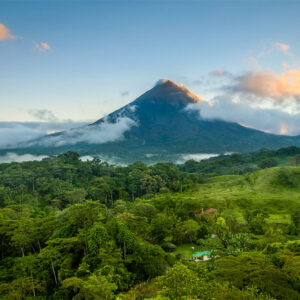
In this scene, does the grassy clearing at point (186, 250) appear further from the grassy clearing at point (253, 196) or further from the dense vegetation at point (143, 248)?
the grassy clearing at point (253, 196)

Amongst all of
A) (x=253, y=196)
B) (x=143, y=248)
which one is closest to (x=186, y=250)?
(x=143, y=248)

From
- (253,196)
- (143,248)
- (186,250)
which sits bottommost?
(253,196)

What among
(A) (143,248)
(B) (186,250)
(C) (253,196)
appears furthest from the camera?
(C) (253,196)

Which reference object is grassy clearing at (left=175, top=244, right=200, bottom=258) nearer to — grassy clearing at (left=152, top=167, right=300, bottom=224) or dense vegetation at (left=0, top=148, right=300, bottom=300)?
dense vegetation at (left=0, top=148, right=300, bottom=300)

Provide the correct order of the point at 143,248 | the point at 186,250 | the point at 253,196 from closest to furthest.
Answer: the point at 143,248 → the point at 186,250 → the point at 253,196

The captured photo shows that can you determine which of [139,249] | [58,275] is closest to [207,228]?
[139,249]

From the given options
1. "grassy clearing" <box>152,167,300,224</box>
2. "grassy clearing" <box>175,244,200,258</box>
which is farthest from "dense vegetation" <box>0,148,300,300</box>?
"grassy clearing" <box>152,167,300,224</box>

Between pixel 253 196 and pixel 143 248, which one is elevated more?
pixel 143 248

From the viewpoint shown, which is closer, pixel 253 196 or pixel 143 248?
pixel 143 248

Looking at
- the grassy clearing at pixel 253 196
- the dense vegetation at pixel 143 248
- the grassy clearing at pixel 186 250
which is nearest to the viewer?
the dense vegetation at pixel 143 248

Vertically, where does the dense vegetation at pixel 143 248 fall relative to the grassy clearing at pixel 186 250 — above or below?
above

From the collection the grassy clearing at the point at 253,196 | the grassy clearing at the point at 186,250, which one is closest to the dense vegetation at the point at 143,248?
the grassy clearing at the point at 186,250

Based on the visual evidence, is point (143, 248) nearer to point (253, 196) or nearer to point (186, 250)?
point (186, 250)
